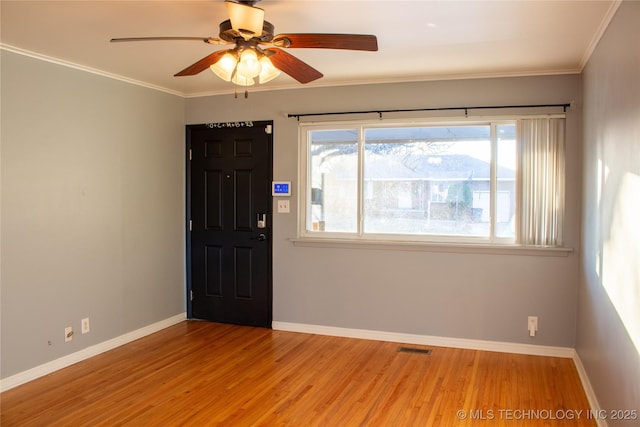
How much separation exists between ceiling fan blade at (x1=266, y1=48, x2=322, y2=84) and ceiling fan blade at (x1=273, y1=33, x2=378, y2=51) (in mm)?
141

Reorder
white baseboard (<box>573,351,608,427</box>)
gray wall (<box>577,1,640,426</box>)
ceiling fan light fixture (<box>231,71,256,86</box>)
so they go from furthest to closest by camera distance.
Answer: white baseboard (<box>573,351,608,427</box>) < ceiling fan light fixture (<box>231,71,256,86</box>) < gray wall (<box>577,1,640,426</box>)

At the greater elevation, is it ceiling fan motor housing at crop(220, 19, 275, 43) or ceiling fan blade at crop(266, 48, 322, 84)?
ceiling fan motor housing at crop(220, 19, 275, 43)

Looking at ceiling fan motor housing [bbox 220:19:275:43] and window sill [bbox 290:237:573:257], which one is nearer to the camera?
ceiling fan motor housing [bbox 220:19:275:43]

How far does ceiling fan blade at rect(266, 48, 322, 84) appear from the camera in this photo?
2754mm

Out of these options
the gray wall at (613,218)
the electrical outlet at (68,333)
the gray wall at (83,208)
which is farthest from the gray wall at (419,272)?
the electrical outlet at (68,333)

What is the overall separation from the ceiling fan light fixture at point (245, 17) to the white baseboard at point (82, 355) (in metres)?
2.98

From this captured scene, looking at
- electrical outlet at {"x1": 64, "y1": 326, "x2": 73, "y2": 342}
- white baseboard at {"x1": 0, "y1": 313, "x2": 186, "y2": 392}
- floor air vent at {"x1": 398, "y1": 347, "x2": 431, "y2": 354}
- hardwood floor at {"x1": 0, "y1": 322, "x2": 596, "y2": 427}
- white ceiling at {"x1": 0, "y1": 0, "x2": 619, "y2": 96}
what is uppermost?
white ceiling at {"x1": 0, "y1": 0, "x2": 619, "y2": 96}

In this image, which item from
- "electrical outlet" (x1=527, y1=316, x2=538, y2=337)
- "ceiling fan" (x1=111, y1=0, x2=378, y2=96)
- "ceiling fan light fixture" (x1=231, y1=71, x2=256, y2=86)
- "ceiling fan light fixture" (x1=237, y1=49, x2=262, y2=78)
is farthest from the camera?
"electrical outlet" (x1=527, y1=316, x2=538, y2=337)

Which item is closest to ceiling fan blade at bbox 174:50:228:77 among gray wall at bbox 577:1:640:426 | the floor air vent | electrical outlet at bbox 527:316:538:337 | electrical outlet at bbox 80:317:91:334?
gray wall at bbox 577:1:640:426

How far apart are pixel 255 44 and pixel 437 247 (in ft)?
8.50

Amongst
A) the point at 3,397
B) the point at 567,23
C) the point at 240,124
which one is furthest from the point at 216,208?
the point at 567,23

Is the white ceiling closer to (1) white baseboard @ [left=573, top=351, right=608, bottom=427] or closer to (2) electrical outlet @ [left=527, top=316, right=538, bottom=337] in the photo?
(2) electrical outlet @ [left=527, top=316, right=538, bottom=337]

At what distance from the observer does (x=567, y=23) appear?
3039 millimetres

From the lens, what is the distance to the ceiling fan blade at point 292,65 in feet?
9.04
